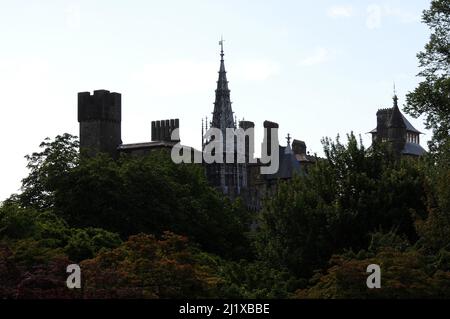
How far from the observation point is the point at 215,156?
397 ft

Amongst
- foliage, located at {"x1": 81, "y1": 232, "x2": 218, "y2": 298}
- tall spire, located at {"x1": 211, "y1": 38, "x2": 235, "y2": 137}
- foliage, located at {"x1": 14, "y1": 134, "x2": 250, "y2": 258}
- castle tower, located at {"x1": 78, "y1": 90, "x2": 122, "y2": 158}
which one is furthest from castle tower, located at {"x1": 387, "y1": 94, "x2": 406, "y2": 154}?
foliage, located at {"x1": 81, "y1": 232, "x2": 218, "y2": 298}

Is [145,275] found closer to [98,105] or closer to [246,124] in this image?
[98,105]

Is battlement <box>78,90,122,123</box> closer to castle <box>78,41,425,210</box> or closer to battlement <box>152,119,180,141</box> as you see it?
castle <box>78,41,425,210</box>

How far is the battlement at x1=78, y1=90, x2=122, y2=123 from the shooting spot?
10558 cm

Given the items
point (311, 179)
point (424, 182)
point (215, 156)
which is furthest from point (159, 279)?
point (215, 156)

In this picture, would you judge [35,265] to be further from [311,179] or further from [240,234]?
[240,234]

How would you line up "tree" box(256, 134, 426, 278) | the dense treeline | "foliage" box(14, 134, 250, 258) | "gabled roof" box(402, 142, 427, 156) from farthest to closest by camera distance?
"gabled roof" box(402, 142, 427, 156) < "foliage" box(14, 134, 250, 258) < "tree" box(256, 134, 426, 278) < the dense treeline

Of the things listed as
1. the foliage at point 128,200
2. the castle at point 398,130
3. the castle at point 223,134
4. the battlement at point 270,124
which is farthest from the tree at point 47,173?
the castle at point 398,130

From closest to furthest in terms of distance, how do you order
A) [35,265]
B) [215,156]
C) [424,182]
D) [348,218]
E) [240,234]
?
[35,265]
[424,182]
[348,218]
[240,234]
[215,156]

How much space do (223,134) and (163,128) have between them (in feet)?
24.4

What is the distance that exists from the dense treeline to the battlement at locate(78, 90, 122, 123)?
73.4 feet

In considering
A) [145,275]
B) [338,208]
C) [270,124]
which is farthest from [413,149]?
[145,275]

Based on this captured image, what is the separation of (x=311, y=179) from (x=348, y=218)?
4.28 metres

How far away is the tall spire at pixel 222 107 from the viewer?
12219 cm
